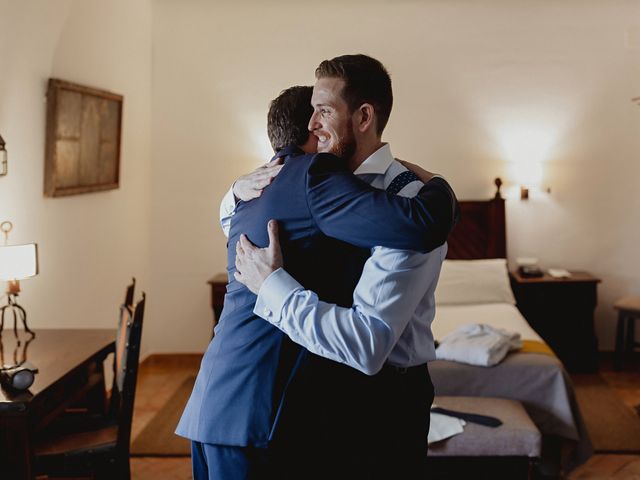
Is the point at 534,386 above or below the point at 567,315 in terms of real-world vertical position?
below

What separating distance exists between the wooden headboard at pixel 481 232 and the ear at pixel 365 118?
5115 millimetres

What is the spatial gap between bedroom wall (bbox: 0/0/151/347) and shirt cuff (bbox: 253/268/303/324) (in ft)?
9.66

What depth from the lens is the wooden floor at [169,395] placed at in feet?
14.9

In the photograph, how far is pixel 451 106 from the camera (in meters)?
6.90

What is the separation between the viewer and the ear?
176 cm

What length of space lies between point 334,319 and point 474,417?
260 centimetres

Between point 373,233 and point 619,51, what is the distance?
5886mm

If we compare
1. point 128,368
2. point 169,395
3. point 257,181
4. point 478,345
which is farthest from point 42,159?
point 257,181

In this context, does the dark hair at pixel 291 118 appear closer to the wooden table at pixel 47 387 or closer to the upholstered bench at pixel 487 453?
the wooden table at pixel 47 387

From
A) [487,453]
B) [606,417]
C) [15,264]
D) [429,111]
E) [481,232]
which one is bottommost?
[606,417]

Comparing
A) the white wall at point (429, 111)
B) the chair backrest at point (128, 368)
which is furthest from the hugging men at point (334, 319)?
the white wall at point (429, 111)

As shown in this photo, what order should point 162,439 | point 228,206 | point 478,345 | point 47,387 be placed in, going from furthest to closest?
point 162,439, point 478,345, point 47,387, point 228,206

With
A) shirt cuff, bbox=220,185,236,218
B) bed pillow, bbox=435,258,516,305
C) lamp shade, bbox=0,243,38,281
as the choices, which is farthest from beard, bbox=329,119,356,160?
bed pillow, bbox=435,258,516,305

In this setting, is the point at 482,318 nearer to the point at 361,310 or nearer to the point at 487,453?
the point at 487,453
